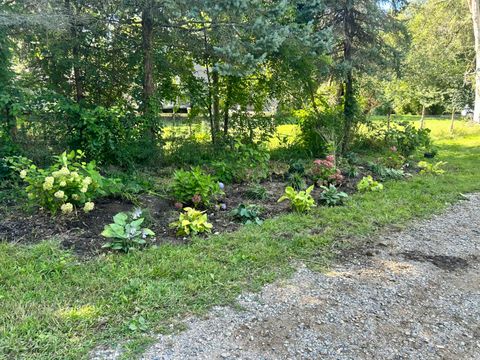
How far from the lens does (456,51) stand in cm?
1509

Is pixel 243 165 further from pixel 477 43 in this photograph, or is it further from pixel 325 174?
pixel 477 43

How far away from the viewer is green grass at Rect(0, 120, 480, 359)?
2162 millimetres

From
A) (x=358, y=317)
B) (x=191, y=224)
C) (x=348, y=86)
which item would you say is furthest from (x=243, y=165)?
(x=348, y=86)

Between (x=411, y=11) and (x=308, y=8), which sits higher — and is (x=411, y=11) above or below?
above

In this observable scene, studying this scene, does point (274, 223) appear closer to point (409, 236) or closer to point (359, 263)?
point (359, 263)

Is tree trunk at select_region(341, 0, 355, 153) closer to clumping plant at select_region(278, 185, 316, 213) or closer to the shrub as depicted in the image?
clumping plant at select_region(278, 185, 316, 213)

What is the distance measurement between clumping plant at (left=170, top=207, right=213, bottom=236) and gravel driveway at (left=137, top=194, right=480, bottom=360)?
1.04 metres

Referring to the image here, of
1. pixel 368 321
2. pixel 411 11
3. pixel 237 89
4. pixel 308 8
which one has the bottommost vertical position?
pixel 368 321

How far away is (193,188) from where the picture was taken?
13.7ft

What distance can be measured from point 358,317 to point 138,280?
1.56 m

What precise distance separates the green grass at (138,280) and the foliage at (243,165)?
1.44 meters

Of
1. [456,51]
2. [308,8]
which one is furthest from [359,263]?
[456,51]

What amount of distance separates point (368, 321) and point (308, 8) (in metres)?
5.98

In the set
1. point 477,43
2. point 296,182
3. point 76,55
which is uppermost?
point 477,43
